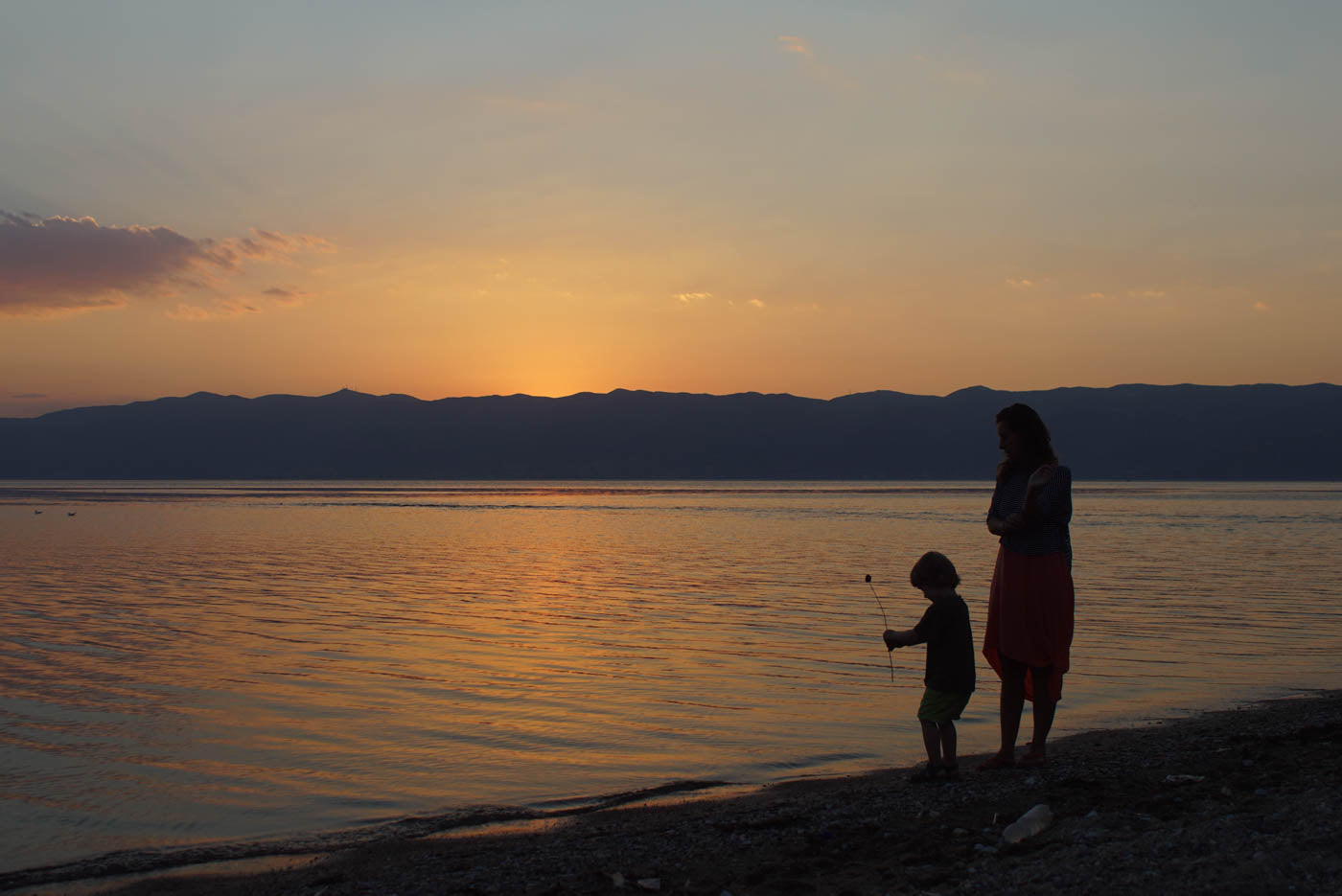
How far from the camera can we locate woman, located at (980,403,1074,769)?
6.22m

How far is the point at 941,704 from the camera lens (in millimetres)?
6551

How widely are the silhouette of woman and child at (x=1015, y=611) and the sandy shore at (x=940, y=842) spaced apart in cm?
36

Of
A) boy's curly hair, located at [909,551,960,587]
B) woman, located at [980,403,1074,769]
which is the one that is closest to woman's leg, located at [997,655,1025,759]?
woman, located at [980,403,1074,769]

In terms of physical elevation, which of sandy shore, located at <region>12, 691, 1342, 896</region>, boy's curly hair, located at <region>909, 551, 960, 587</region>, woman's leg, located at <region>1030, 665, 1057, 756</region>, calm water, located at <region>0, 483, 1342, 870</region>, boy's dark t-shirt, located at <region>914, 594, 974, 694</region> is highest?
boy's curly hair, located at <region>909, 551, 960, 587</region>

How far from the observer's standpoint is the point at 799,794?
700 centimetres

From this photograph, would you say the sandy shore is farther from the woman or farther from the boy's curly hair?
the boy's curly hair

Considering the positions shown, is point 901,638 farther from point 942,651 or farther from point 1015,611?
point 1015,611

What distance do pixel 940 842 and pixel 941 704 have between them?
139 centimetres

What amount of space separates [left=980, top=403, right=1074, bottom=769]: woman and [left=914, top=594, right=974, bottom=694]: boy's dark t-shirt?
0.21 metres

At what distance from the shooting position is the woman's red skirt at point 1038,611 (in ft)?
20.6

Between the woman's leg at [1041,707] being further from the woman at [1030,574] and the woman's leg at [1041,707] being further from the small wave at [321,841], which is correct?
the small wave at [321,841]

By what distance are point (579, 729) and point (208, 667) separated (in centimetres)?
510

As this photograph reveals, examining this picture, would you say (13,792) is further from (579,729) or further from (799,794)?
A: (799,794)

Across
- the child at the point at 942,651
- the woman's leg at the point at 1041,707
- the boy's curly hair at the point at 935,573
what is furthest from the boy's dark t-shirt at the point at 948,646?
the woman's leg at the point at 1041,707
